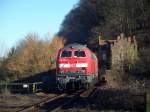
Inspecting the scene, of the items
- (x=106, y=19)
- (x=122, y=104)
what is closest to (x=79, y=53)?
(x=122, y=104)

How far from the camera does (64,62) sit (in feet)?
90.5

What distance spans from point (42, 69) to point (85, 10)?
36774mm

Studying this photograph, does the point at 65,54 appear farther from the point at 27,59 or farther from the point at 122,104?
the point at 27,59

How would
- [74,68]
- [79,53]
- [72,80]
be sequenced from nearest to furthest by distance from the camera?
[72,80] → [74,68] → [79,53]

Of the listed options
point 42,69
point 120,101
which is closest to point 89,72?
point 120,101

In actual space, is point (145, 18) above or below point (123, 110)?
above

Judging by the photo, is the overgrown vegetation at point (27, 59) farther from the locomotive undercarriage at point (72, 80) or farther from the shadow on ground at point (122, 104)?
the shadow on ground at point (122, 104)

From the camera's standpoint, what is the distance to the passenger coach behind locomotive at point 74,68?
27094mm

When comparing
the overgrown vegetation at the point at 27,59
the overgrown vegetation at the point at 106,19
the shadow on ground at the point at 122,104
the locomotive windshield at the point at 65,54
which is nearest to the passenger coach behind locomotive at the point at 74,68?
the locomotive windshield at the point at 65,54

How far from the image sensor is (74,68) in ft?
89.9

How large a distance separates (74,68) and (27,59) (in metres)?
27.5

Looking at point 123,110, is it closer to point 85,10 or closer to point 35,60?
point 35,60

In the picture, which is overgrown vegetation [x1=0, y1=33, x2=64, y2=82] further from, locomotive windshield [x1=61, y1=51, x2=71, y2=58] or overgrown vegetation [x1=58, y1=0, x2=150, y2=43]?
locomotive windshield [x1=61, y1=51, x2=71, y2=58]

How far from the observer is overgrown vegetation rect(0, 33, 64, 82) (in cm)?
5366
